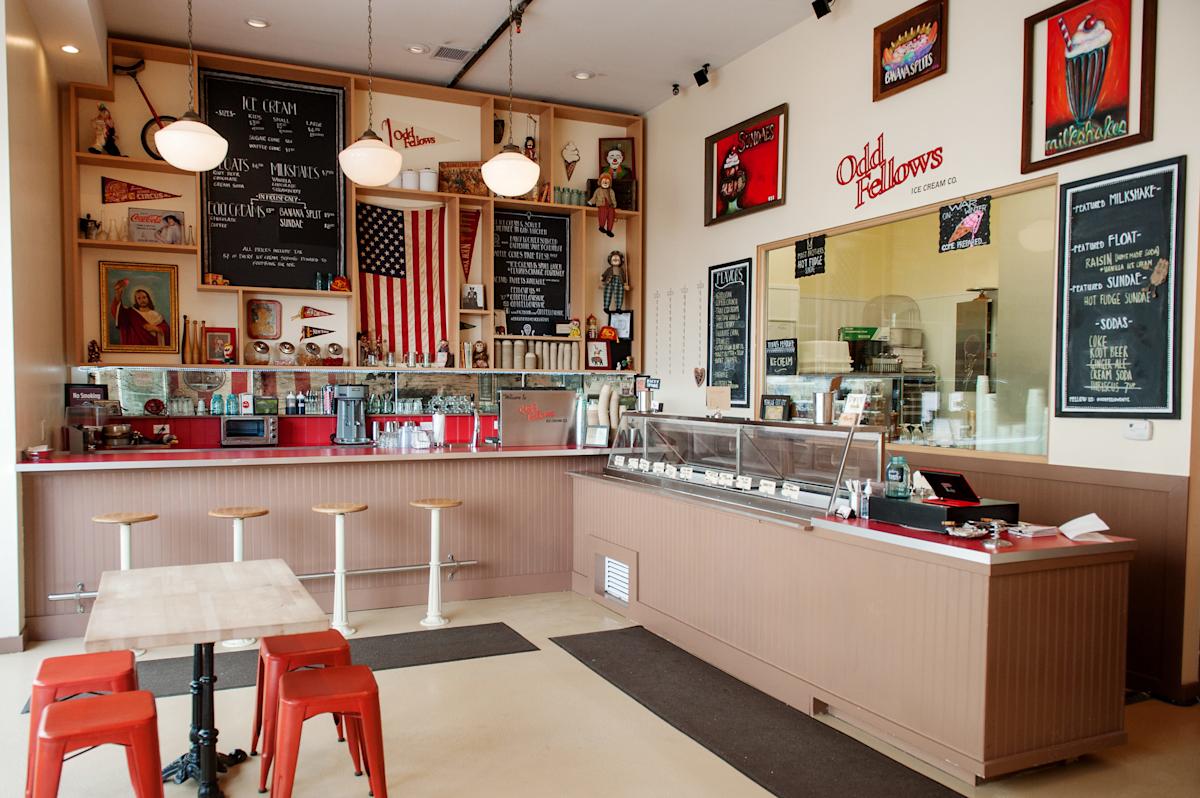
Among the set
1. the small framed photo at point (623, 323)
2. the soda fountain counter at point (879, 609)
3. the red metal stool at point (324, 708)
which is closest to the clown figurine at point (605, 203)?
the small framed photo at point (623, 323)

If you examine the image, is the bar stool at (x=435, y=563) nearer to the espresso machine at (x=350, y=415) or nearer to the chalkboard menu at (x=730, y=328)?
the espresso machine at (x=350, y=415)

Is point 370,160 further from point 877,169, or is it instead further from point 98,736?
point 98,736

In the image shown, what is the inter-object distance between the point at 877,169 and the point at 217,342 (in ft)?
16.1

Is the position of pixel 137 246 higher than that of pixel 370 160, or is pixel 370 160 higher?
pixel 370 160

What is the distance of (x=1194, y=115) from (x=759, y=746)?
325 cm

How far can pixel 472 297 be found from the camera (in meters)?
7.31

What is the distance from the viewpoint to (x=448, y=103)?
7.27 m

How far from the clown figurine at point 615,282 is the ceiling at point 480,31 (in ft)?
4.87

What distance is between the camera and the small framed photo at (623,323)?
7.79m

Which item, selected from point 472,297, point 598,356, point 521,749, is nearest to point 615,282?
point 598,356

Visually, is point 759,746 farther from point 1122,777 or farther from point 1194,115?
point 1194,115

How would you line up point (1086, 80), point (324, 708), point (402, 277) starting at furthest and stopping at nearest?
1. point (402, 277)
2. point (1086, 80)
3. point (324, 708)

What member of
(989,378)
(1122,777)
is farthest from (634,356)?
(1122,777)

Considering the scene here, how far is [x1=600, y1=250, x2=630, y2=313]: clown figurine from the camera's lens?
7.67 m
